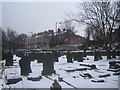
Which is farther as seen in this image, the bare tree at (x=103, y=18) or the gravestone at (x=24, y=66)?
the bare tree at (x=103, y=18)

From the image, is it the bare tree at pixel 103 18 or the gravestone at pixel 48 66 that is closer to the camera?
the gravestone at pixel 48 66

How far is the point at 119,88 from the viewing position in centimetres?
695

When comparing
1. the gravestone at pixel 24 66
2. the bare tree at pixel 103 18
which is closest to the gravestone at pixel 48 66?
the gravestone at pixel 24 66

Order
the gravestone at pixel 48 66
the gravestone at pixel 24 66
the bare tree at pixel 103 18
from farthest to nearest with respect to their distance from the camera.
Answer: the bare tree at pixel 103 18, the gravestone at pixel 24 66, the gravestone at pixel 48 66

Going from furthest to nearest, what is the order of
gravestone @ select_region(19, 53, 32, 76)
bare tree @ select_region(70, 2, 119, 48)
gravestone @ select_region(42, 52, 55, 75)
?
bare tree @ select_region(70, 2, 119, 48), gravestone @ select_region(19, 53, 32, 76), gravestone @ select_region(42, 52, 55, 75)

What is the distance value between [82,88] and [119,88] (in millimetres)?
1394

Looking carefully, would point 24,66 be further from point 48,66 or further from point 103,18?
point 103,18

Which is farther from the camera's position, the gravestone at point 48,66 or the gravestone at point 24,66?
the gravestone at point 24,66

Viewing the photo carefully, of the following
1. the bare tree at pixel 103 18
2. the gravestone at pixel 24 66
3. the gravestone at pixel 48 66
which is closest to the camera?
the gravestone at pixel 48 66

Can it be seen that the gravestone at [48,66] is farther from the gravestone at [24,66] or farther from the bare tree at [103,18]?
the bare tree at [103,18]

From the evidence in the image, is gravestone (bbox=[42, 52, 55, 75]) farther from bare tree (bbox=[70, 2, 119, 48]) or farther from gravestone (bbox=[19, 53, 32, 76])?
bare tree (bbox=[70, 2, 119, 48])

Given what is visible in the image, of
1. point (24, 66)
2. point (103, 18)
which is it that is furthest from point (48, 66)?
point (103, 18)

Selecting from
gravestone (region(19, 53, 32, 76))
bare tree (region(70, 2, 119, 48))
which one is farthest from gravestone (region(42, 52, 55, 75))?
bare tree (region(70, 2, 119, 48))

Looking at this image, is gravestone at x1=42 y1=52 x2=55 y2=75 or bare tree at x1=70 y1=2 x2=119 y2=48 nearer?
gravestone at x1=42 y1=52 x2=55 y2=75
